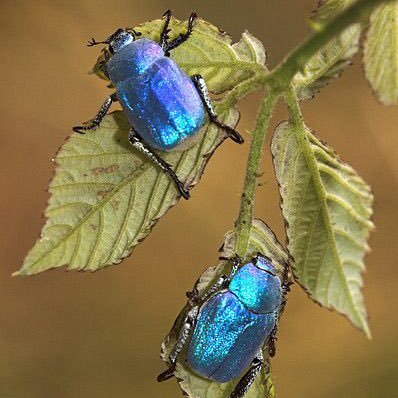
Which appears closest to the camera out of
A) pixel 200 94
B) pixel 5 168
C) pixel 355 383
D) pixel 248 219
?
pixel 248 219

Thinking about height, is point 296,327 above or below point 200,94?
below

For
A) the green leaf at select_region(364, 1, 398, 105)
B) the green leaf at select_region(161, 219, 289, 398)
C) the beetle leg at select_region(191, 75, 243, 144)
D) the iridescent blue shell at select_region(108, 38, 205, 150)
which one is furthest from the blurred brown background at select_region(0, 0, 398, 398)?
the green leaf at select_region(364, 1, 398, 105)

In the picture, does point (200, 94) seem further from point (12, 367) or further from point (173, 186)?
point (12, 367)

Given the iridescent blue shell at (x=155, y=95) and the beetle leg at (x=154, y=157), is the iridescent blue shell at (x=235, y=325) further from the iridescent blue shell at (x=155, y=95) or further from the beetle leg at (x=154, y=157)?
the iridescent blue shell at (x=155, y=95)

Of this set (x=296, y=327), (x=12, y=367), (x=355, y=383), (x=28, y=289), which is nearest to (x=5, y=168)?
(x=28, y=289)

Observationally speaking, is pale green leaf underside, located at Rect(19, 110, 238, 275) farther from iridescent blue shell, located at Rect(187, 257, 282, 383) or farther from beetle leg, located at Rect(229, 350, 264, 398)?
beetle leg, located at Rect(229, 350, 264, 398)

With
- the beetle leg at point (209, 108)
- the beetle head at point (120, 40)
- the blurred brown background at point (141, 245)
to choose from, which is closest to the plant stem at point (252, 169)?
the beetle leg at point (209, 108)

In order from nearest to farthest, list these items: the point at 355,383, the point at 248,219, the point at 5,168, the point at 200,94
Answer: the point at 248,219, the point at 200,94, the point at 355,383, the point at 5,168
